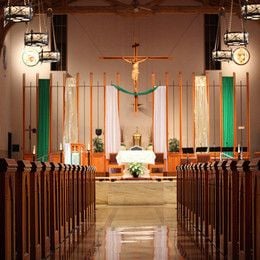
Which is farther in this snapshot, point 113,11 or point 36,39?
point 113,11

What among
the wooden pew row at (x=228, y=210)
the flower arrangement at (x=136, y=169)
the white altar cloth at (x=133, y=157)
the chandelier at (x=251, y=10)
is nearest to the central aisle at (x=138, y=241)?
the wooden pew row at (x=228, y=210)

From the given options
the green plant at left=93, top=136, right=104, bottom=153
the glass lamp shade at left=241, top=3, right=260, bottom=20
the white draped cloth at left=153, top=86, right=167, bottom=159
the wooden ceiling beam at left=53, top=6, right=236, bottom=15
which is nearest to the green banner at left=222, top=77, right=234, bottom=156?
the white draped cloth at left=153, top=86, right=167, bottom=159

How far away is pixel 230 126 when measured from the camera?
2180 centimetres

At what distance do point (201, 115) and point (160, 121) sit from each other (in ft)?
4.59

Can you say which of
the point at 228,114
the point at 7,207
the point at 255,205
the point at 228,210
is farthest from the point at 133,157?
the point at 7,207

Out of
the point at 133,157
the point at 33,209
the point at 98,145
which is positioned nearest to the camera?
the point at 33,209

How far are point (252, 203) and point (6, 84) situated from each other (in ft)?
62.2

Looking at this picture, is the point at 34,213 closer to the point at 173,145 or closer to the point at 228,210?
the point at 228,210

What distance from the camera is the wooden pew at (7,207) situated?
4062 mm

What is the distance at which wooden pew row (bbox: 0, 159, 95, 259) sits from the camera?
13.6ft

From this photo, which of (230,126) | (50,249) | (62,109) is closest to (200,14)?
(230,126)

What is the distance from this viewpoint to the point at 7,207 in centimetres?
418

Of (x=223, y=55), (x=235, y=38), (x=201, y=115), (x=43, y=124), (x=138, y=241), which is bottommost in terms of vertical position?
(x=138, y=241)

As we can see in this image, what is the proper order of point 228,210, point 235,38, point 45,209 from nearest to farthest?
point 228,210, point 45,209, point 235,38
